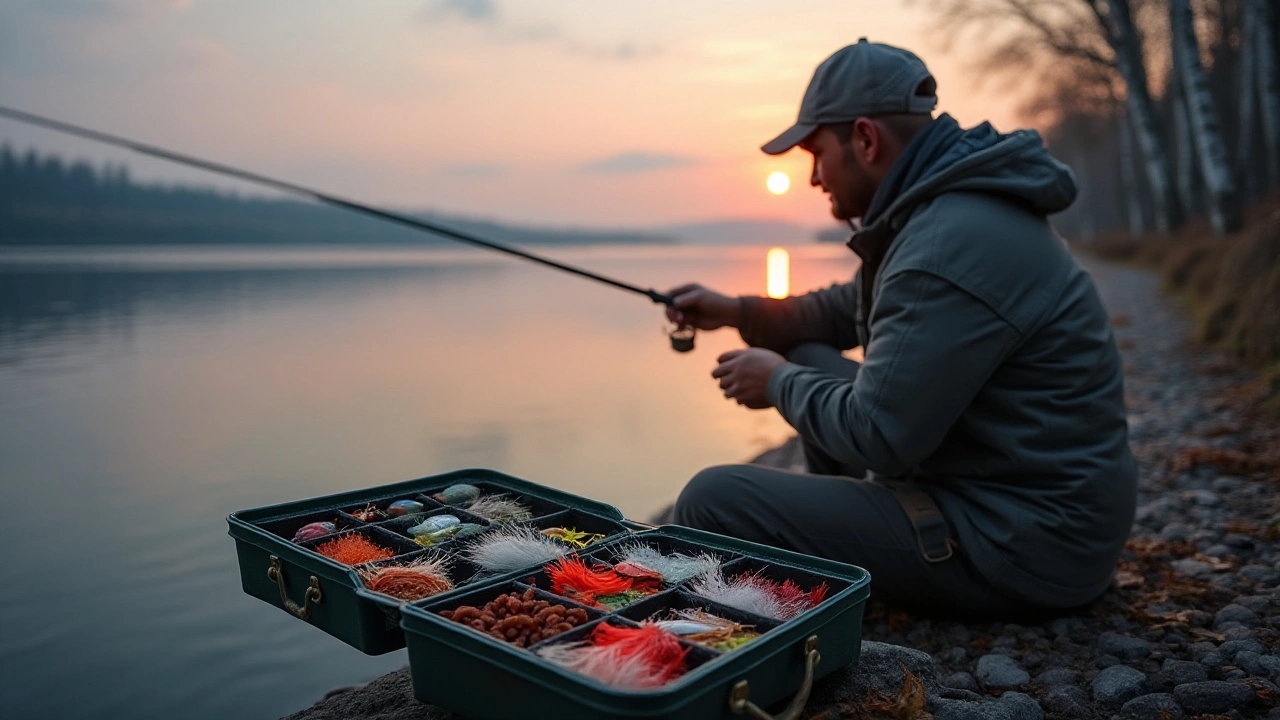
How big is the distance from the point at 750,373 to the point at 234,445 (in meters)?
7.68

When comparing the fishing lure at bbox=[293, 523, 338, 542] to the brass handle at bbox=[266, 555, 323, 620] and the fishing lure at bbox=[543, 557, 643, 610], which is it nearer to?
the brass handle at bbox=[266, 555, 323, 620]

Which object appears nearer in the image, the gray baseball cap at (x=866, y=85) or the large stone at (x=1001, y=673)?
the large stone at (x=1001, y=673)

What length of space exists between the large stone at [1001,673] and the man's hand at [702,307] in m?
1.70

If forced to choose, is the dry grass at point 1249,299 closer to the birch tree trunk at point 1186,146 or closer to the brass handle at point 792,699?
the brass handle at point 792,699

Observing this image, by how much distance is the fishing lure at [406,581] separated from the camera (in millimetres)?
2250

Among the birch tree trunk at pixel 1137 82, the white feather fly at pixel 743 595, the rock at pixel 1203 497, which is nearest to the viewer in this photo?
the white feather fly at pixel 743 595

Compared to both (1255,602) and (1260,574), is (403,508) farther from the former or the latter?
(1260,574)

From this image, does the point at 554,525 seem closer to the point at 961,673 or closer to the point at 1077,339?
the point at 961,673

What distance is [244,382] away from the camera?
510 inches

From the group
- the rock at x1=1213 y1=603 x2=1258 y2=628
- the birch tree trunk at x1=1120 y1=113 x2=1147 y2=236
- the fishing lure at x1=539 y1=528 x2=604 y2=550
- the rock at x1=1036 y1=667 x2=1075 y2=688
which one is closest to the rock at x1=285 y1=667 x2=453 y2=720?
A: the fishing lure at x1=539 y1=528 x2=604 y2=550

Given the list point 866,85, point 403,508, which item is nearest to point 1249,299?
point 866,85

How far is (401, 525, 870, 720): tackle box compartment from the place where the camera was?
5.58ft

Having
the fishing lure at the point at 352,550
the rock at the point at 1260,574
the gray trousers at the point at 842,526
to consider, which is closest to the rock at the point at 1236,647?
the gray trousers at the point at 842,526

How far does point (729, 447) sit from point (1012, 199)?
7432 millimetres
